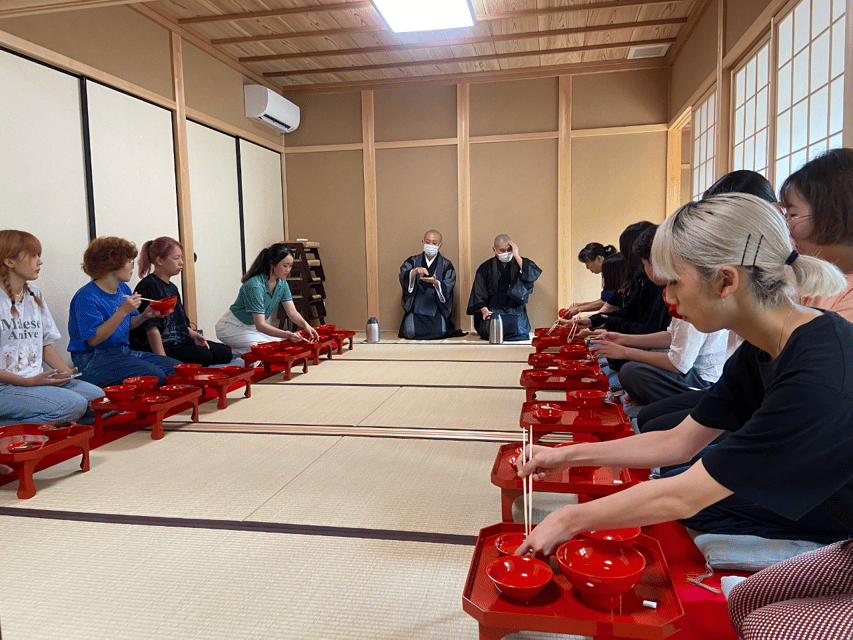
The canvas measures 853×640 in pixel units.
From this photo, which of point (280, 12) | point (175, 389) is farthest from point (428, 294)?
point (175, 389)

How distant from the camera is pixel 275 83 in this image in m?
7.14

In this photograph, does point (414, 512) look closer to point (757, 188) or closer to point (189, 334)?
point (757, 188)

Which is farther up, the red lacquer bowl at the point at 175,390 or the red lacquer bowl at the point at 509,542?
→ the red lacquer bowl at the point at 175,390

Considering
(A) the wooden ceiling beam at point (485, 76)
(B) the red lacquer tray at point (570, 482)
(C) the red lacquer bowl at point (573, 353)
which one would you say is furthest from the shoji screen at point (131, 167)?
(B) the red lacquer tray at point (570, 482)

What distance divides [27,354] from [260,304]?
187cm

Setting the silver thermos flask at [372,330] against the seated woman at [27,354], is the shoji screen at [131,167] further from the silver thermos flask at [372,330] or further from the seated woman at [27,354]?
the silver thermos flask at [372,330]

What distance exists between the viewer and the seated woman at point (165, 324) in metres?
3.92

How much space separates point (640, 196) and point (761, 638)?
21.4 feet

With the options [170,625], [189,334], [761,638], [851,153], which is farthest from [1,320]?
[851,153]

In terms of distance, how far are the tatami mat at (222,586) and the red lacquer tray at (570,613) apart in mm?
219

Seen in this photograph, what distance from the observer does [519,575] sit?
3.69 ft

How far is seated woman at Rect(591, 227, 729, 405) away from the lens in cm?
251

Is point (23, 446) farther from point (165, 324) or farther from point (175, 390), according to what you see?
point (165, 324)

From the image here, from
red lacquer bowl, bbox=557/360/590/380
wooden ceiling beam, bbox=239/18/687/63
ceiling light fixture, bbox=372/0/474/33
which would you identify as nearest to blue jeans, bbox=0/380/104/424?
red lacquer bowl, bbox=557/360/590/380
